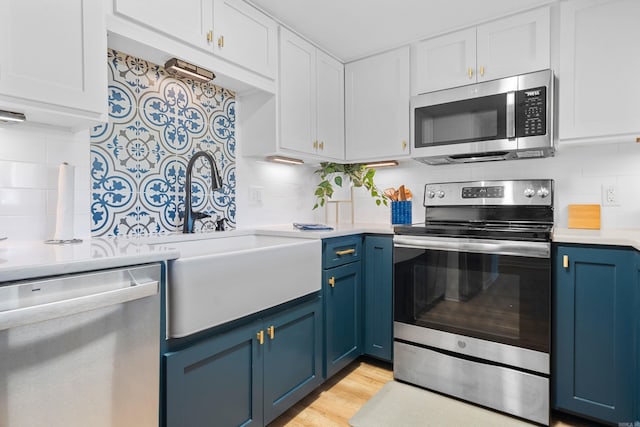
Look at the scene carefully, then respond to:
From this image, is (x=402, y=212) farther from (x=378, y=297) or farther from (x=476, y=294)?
(x=476, y=294)

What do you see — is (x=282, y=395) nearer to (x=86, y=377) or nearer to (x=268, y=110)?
(x=86, y=377)

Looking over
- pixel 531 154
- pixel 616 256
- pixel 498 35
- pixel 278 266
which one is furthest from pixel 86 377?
pixel 498 35

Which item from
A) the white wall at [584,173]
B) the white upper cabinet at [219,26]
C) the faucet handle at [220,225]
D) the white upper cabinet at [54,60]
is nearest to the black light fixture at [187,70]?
the white upper cabinet at [219,26]

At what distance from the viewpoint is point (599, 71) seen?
1.92 meters

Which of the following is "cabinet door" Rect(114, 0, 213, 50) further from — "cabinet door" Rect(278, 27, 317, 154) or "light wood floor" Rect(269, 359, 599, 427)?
"light wood floor" Rect(269, 359, 599, 427)

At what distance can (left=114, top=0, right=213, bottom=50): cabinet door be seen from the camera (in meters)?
1.50

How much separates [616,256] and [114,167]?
2.42 meters

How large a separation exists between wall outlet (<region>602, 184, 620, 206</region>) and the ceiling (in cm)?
115

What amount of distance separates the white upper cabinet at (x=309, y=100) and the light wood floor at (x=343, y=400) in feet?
4.97

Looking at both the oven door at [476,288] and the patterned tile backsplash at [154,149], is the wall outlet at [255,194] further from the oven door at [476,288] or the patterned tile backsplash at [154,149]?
the oven door at [476,288]

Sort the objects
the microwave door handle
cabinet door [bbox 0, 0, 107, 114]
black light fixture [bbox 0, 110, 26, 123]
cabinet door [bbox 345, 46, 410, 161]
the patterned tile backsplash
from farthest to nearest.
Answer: cabinet door [bbox 345, 46, 410, 161]
the microwave door handle
the patterned tile backsplash
black light fixture [bbox 0, 110, 26, 123]
cabinet door [bbox 0, 0, 107, 114]

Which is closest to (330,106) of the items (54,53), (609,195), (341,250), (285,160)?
(285,160)

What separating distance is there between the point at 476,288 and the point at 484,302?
8 cm

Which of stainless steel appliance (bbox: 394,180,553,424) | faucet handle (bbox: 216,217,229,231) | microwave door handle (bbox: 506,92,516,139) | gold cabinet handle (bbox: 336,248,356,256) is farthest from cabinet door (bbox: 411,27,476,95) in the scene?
faucet handle (bbox: 216,217,229,231)
